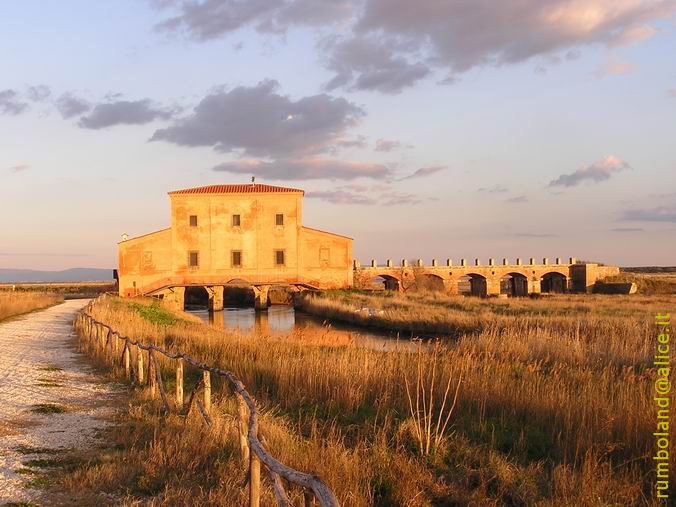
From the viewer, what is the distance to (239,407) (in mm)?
5398

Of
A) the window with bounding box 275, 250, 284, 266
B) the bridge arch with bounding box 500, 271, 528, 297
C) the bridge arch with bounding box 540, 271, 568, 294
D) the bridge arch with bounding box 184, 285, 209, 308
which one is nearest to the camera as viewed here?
the window with bounding box 275, 250, 284, 266

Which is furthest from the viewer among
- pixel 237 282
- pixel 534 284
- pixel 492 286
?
pixel 534 284

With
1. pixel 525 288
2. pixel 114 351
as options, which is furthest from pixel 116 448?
pixel 525 288

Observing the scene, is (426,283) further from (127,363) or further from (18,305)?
(127,363)

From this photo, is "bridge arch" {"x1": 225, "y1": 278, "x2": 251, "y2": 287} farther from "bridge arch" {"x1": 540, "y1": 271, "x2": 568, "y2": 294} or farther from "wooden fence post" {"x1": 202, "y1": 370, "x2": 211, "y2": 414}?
"wooden fence post" {"x1": 202, "y1": 370, "x2": 211, "y2": 414}

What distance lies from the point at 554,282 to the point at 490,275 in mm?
8889

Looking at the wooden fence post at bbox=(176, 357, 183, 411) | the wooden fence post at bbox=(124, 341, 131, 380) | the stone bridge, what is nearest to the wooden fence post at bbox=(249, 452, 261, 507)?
the wooden fence post at bbox=(176, 357, 183, 411)

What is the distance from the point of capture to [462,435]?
6785 millimetres

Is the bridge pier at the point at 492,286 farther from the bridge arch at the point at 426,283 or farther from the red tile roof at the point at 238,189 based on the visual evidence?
the red tile roof at the point at 238,189

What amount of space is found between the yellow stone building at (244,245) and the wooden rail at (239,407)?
24.9 metres

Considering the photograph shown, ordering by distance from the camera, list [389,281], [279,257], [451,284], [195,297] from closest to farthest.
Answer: [279,257] < [451,284] < [389,281] < [195,297]

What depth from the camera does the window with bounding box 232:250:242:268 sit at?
1679 inches

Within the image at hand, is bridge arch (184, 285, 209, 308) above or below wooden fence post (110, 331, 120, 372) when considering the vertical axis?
below

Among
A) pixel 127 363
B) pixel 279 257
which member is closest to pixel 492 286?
pixel 279 257
